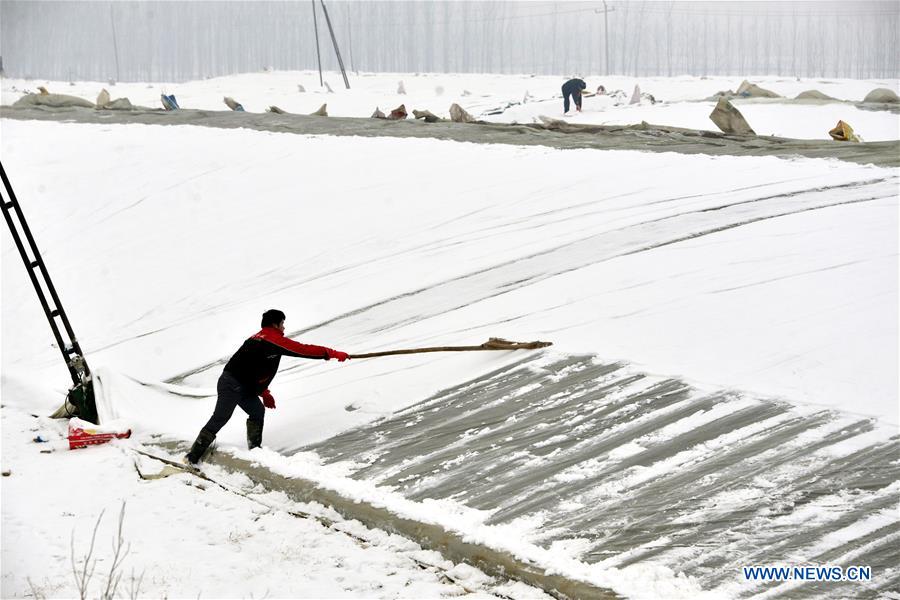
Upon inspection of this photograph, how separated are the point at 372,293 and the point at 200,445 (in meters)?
3.96

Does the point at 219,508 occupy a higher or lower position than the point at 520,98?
lower

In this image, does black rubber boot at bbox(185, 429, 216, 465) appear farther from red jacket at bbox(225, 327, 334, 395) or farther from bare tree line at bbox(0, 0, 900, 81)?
bare tree line at bbox(0, 0, 900, 81)

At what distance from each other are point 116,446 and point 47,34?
40013 millimetres

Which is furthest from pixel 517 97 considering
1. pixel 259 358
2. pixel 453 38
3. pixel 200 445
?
pixel 200 445

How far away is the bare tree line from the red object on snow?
3090 cm

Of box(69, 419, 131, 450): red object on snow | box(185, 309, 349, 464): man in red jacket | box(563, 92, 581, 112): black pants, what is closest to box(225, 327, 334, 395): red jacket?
box(185, 309, 349, 464): man in red jacket

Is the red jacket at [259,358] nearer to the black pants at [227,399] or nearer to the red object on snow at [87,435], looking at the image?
the black pants at [227,399]

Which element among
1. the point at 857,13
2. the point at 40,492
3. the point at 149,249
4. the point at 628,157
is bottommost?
the point at 40,492

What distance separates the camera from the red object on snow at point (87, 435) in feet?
32.4

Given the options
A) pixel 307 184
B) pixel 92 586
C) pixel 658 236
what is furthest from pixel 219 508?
pixel 307 184

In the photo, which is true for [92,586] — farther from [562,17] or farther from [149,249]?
[562,17]

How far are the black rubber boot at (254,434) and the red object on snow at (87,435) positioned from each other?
167 cm

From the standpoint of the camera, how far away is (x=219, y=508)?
7.98 metres

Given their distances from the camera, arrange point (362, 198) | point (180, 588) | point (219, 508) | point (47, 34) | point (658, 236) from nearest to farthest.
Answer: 1. point (180, 588)
2. point (219, 508)
3. point (658, 236)
4. point (362, 198)
5. point (47, 34)
